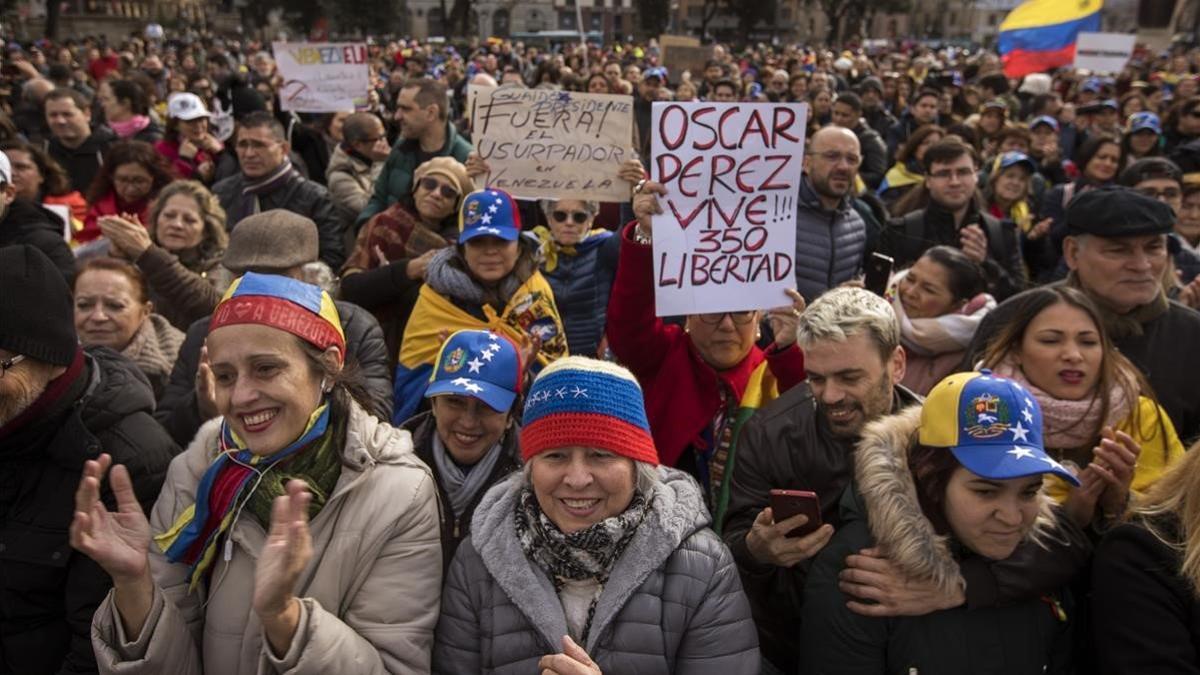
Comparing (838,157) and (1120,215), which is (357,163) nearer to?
(838,157)

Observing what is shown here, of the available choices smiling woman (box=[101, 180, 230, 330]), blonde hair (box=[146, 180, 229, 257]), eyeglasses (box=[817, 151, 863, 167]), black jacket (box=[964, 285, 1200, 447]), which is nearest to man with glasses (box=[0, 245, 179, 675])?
smiling woman (box=[101, 180, 230, 330])

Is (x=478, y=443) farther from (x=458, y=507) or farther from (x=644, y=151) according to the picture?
(x=644, y=151)

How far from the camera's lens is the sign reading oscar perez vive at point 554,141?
4.64m

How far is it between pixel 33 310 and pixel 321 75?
23.9 feet

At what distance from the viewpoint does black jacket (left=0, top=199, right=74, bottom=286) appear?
4395 millimetres

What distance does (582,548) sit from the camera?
2238 mm

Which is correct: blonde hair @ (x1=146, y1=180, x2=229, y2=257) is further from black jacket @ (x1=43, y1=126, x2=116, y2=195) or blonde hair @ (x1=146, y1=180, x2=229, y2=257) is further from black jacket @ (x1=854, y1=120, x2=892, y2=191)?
black jacket @ (x1=854, y1=120, x2=892, y2=191)

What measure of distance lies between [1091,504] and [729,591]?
1.07m

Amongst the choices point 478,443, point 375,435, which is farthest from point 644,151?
point 375,435

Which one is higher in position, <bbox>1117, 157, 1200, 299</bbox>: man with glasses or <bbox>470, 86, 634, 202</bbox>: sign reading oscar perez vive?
<bbox>470, 86, 634, 202</bbox>: sign reading oscar perez vive

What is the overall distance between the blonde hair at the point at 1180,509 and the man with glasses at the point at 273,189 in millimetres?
4428

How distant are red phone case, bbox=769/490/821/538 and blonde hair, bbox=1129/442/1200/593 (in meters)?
0.78

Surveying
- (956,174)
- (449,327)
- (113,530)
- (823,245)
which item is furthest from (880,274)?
(113,530)

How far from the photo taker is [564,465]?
230cm
